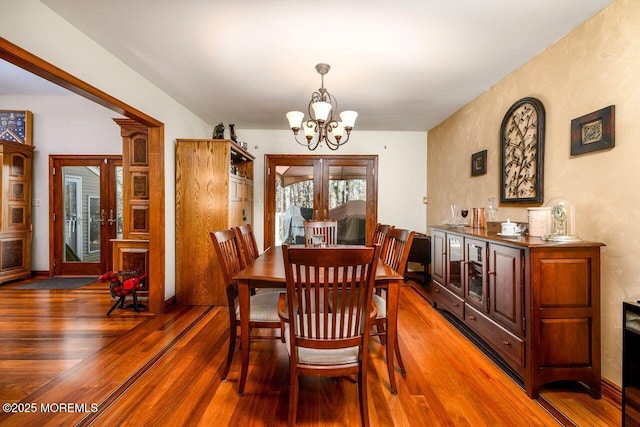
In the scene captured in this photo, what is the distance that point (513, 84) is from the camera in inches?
110

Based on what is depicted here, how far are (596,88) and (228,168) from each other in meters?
3.27

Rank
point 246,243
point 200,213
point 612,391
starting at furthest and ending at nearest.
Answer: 1. point 200,213
2. point 246,243
3. point 612,391

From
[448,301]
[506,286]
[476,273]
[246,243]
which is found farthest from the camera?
[448,301]

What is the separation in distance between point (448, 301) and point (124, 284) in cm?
338

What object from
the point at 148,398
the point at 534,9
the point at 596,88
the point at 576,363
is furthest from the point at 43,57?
the point at 576,363

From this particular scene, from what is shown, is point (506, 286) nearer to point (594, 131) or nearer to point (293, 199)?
point (594, 131)

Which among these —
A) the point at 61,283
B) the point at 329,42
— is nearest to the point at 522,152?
the point at 329,42

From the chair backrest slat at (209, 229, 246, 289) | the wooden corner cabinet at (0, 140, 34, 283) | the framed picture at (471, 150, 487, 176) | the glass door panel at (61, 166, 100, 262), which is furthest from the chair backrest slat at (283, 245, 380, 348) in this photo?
the wooden corner cabinet at (0, 140, 34, 283)

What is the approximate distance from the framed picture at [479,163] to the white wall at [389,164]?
1587mm

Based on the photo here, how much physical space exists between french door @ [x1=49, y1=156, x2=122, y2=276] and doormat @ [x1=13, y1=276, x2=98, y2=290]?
185 mm

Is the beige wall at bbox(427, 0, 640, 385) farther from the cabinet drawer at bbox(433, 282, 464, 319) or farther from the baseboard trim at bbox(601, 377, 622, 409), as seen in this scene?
the cabinet drawer at bbox(433, 282, 464, 319)

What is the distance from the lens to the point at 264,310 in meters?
1.94

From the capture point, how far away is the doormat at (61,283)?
13.7 ft

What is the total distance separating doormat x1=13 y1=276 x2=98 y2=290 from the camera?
13.7ft
